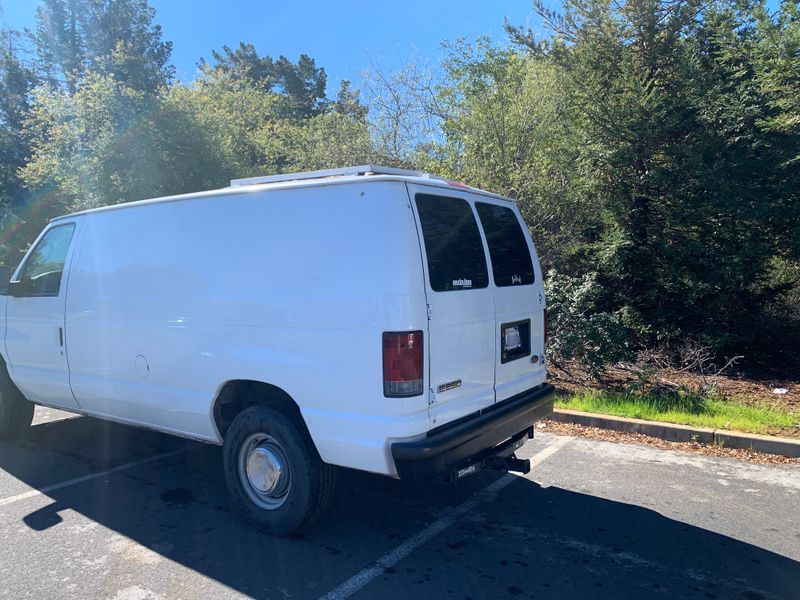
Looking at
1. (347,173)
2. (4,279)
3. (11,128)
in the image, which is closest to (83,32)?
(11,128)

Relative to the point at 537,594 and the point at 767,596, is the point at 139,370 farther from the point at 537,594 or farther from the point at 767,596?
the point at 767,596

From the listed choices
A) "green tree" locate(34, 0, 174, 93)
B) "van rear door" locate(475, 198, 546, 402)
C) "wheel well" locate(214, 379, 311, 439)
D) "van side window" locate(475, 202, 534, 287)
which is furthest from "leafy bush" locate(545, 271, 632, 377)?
"green tree" locate(34, 0, 174, 93)

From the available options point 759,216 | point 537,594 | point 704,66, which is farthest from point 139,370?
point 704,66

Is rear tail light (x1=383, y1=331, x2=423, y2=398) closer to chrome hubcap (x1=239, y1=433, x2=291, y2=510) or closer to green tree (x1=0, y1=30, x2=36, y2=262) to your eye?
chrome hubcap (x1=239, y1=433, x2=291, y2=510)

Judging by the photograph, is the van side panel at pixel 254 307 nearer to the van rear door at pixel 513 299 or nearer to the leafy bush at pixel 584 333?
the van rear door at pixel 513 299

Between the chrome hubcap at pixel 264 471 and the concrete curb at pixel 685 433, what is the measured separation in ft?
12.2

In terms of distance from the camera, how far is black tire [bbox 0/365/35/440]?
6.04 metres

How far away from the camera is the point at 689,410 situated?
21.2ft

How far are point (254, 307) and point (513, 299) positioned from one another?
1860mm

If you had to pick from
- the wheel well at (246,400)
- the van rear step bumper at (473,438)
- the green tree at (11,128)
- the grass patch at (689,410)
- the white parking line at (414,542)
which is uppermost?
the green tree at (11,128)

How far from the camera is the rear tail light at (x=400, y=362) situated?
132 inches

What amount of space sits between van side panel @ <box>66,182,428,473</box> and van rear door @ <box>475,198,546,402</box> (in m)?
0.97

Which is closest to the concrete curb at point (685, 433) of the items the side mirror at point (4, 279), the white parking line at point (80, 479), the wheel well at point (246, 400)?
the wheel well at point (246, 400)

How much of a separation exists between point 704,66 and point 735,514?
7.24m
